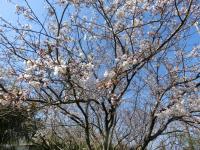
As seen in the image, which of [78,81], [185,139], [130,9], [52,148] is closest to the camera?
[78,81]

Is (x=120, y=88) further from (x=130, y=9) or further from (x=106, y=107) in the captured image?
(x=130, y=9)

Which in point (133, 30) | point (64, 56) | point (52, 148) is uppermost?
point (133, 30)

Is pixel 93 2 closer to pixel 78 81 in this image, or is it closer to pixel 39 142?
pixel 78 81

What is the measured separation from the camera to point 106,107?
7.20m

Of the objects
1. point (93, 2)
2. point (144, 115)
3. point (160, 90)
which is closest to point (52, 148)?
point (144, 115)

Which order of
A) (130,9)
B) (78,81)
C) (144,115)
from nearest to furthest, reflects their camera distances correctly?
(78,81) < (130,9) < (144,115)

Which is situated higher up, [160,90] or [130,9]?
[130,9]

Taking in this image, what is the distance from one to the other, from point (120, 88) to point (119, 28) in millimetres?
1119

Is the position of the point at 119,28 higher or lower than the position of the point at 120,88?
higher

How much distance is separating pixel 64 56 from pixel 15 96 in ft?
3.91

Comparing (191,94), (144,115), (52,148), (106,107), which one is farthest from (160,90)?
(52,148)

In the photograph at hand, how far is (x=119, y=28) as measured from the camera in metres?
6.98

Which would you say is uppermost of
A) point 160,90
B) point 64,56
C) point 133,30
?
point 133,30

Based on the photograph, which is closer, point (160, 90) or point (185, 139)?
point (160, 90)
